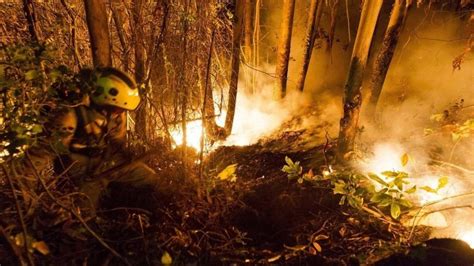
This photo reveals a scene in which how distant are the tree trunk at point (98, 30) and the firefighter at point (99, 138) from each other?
0.65 m

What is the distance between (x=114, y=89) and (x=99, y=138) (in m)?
0.72

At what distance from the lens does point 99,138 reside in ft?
13.8

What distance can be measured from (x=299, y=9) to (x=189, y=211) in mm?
8586

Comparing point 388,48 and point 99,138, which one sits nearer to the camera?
point 99,138

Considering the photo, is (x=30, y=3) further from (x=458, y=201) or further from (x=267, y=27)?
(x=267, y=27)

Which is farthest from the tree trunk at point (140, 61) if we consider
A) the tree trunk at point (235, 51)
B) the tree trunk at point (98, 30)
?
the tree trunk at point (235, 51)

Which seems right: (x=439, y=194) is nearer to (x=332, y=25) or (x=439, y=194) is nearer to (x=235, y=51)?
(x=235, y=51)

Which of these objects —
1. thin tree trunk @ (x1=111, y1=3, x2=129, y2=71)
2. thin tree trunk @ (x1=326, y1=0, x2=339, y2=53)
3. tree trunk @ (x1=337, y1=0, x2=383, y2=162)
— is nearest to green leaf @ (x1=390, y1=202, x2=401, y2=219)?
tree trunk @ (x1=337, y1=0, x2=383, y2=162)

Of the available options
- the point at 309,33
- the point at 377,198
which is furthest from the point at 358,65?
the point at 309,33

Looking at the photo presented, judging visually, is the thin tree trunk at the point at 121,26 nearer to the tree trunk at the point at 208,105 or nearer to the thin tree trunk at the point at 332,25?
the tree trunk at the point at 208,105

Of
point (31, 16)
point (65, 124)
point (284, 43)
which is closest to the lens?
point (65, 124)

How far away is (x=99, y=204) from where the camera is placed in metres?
4.47

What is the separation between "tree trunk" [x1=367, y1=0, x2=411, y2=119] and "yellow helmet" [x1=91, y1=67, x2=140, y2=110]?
5.25 meters

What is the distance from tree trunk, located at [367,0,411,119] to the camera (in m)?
6.44
